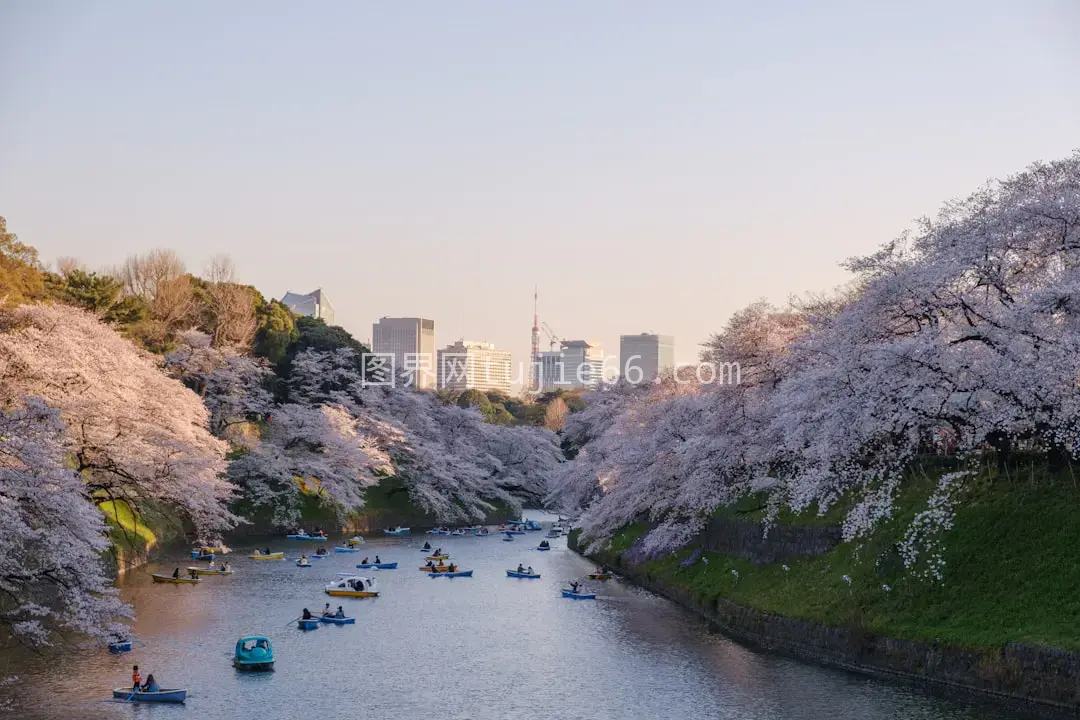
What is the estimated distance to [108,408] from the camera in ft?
157

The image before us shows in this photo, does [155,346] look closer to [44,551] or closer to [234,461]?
[234,461]

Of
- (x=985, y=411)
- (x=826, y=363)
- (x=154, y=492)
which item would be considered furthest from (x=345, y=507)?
(x=985, y=411)

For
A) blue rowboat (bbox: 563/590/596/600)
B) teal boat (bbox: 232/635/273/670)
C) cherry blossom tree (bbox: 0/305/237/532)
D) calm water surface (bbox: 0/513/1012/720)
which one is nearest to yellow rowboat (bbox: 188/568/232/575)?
calm water surface (bbox: 0/513/1012/720)

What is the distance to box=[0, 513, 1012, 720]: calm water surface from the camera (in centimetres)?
2998

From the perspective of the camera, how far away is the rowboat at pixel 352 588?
53.0 m

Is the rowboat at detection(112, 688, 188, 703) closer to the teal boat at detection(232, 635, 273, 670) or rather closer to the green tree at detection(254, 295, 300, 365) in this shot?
the teal boat at detection(232, 635, 273, 670)

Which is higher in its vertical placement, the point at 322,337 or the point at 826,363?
the point at 322,337

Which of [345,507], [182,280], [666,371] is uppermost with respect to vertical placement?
[182,280]

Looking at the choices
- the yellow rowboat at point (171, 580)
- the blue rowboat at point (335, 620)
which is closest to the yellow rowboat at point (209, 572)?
the yellow rowboat at point (171, 580)

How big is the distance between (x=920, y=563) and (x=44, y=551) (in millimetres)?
Answer: 27272

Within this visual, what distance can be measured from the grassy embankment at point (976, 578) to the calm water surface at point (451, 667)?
2.43 metres

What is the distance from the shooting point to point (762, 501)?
160 feet

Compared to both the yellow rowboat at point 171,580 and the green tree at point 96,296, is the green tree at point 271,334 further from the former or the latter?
the yellow rowboat at point 171,580

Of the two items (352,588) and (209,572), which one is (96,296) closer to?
(209,572)
